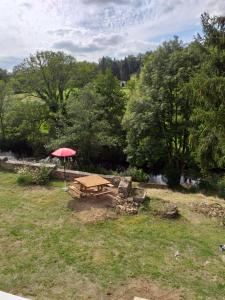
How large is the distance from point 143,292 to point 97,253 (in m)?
1.54


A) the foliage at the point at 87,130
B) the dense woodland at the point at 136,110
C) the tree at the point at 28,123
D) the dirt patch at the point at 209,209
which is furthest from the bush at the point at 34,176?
the tree at the point at 28,123

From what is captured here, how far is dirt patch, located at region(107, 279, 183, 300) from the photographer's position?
18.0 ft

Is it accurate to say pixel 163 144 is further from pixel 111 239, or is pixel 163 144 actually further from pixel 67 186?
pixel 111 239

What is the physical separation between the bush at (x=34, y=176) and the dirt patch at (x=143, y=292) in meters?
6.14

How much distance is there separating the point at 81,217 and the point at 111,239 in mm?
1397

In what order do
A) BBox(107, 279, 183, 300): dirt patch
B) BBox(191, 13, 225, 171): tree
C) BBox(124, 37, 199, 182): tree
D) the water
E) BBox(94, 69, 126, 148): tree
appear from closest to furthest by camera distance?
BBox(107, 279, 183, 300): dirt patch, BBox(191, 13, 225, 171): tree, BBox(124, 37, 199, 182): tree, the water, BBox(94, 69, 126, 148): tree

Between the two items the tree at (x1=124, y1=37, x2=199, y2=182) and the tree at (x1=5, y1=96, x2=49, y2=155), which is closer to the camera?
the tree at (x1=124, y1=37, x2=199, y2=182)

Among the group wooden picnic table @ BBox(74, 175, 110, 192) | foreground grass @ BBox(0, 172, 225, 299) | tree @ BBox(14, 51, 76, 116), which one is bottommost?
foreground grass @ BBox(0, 172, 225, 299)

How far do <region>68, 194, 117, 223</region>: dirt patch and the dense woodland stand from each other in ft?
12.4

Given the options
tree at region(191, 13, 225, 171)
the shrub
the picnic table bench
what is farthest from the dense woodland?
the shrub

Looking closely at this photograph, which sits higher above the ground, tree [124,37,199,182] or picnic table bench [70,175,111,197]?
tree [124,37,199,182]

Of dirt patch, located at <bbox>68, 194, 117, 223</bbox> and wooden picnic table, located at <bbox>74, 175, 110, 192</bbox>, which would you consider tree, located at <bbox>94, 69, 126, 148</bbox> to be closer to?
wooden picnic table, located at <bbox>74, 175, 110, 192</bbox>

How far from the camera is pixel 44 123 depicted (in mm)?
25953

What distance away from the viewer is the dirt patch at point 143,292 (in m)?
5.50
